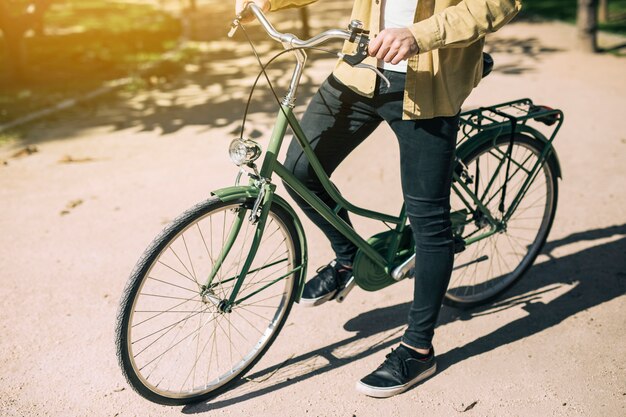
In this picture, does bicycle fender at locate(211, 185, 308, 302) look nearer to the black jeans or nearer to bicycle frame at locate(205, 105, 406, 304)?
bicycle frame at locate(205, 105, 406, 304)

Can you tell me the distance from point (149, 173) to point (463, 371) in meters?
3.31

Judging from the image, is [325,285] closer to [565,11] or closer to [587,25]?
[587,25]

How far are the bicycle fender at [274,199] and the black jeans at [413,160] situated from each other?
8.1 inches

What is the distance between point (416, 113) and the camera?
2582 mm

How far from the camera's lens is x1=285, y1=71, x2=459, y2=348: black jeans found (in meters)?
2.65

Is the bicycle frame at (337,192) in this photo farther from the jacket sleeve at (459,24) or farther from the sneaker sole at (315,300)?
the jacket sleeve at (459,24)

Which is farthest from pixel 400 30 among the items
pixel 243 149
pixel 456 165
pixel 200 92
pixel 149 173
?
pixel 200 92

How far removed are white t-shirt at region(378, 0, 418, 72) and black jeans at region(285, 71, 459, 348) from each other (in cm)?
17

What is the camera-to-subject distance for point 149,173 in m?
5.55

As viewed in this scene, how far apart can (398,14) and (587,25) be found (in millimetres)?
7400

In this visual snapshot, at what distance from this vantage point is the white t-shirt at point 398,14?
257 cm

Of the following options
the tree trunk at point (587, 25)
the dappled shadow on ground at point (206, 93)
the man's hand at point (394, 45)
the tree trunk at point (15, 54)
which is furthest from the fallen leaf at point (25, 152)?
the tree trunk at point (587, 25)

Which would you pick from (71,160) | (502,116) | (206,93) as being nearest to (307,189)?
(502,116)

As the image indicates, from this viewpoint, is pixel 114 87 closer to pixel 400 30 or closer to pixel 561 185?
pixel 561 185
